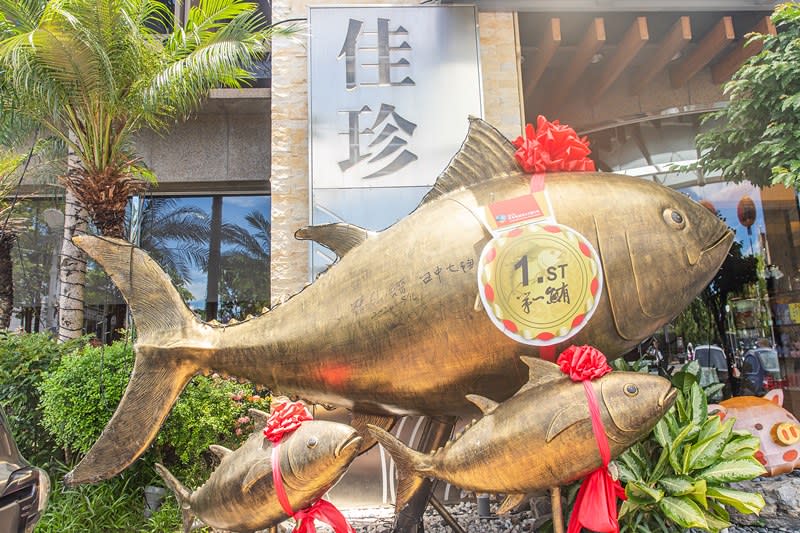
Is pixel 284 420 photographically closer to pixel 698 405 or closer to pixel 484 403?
pixel 484 403

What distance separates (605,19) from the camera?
5.78 metres

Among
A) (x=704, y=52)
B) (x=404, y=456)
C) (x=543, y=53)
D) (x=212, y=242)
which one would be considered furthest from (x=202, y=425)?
(x=704, y=52)

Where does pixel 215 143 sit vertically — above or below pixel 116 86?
above

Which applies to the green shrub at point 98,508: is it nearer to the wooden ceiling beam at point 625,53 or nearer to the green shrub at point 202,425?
the green shrub at point 202,425

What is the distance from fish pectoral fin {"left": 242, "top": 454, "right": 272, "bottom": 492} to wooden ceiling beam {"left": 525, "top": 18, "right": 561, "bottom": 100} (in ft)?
17.6

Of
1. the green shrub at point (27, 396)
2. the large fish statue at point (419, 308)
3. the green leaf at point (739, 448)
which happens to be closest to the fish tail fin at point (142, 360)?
the large fish statue at point (419, 308)

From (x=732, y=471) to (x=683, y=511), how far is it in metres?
0.29

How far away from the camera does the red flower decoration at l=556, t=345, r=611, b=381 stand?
5.80 ft

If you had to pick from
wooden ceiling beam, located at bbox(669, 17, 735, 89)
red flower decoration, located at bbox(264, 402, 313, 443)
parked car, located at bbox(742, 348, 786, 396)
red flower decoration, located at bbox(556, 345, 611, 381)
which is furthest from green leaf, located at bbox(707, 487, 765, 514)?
parked car, located at bbox(742, 348, 786, 396)

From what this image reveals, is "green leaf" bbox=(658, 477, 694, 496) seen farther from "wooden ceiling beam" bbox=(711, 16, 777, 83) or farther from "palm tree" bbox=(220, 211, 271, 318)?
"palm tree" bbox=(220, 211, 271, 318)

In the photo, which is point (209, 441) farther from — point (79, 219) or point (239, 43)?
point (239, 43)

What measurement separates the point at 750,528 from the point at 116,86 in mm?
6097

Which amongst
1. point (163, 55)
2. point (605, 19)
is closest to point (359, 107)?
point (163, 55)

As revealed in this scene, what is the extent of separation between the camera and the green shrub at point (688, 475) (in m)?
2.24
